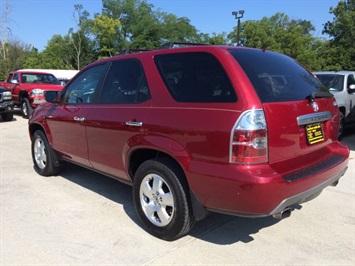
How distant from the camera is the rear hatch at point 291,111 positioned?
2.86m

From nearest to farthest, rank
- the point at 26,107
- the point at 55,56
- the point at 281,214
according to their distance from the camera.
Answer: the point at 281,214 < the point at 26,107 < the point at 55,56

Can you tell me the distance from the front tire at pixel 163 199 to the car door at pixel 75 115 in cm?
119

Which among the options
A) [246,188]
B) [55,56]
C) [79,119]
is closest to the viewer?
[246,188]

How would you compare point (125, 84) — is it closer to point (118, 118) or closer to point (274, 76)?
point (118, 118)

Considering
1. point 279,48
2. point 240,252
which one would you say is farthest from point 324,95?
point 279,48

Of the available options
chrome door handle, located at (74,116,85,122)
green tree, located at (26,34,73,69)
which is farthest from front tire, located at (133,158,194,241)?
green tree, located at (26,34,73,69)

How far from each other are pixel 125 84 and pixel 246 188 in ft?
6.14

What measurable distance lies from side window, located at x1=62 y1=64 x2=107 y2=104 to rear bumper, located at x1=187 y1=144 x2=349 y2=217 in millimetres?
1961

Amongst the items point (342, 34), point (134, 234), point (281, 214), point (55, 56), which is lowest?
point (134, 234)

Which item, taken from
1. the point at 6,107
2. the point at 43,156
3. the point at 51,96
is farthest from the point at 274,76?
the point at 6,107

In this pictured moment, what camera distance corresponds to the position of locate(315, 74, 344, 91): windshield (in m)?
8.96

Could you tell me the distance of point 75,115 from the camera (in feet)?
14.7

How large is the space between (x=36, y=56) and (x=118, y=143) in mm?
61942

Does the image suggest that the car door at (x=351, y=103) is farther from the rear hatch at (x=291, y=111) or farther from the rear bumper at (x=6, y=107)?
the rear bumper at (x=6, y=107)
